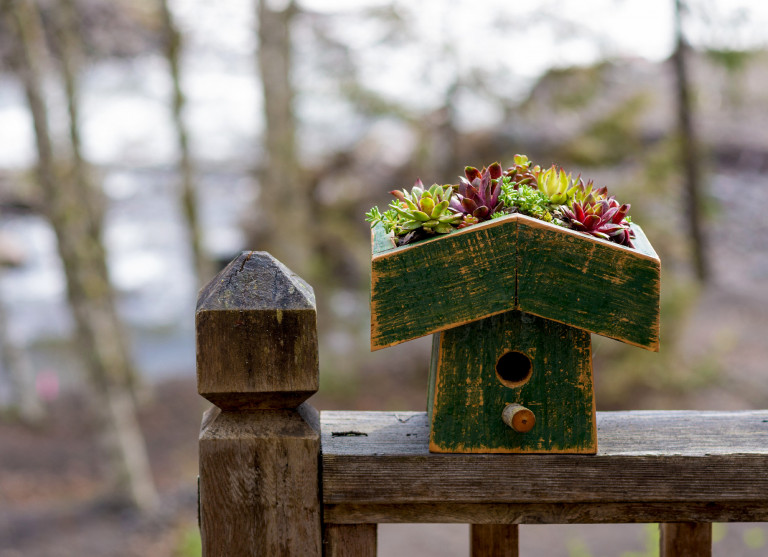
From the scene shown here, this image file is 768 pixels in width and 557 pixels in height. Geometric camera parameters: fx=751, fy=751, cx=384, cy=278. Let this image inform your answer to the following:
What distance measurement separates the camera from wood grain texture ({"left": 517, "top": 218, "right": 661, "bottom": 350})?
1.27 meters

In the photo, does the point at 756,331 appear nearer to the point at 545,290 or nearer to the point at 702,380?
the point at 702,380

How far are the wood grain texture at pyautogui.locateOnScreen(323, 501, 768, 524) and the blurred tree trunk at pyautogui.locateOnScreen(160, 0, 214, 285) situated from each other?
7.46 m

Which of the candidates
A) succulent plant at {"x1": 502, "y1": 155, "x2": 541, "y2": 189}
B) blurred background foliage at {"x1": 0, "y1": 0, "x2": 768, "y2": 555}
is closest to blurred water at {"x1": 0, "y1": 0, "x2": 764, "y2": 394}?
blurred background foliage at {"x1": 0, "y1": 0, "x2": 768, "y2": 555}

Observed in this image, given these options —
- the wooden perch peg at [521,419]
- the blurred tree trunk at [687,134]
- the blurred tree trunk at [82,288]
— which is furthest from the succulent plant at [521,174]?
the blurred tree trunk at [687,134]

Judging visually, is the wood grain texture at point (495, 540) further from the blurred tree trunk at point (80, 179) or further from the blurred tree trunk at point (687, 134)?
the blurred tree trunk at point (687, 134)

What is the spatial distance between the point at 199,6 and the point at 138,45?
1052 centimetres

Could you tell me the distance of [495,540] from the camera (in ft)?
4.45

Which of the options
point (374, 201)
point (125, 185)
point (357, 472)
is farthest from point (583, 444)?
point (125, 185)

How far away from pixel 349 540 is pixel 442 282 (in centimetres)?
48

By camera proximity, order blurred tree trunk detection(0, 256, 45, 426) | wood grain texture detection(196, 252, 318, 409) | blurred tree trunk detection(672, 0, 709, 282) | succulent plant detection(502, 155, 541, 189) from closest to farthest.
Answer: wood grain texture detection(196, 252, 318, 409)
succulent plant detection(502, 155, 541, 189)
blurred tree trunk detection(0, 256, 45, 426)
blurred tree trunk detection(672, 0, 709, 282)

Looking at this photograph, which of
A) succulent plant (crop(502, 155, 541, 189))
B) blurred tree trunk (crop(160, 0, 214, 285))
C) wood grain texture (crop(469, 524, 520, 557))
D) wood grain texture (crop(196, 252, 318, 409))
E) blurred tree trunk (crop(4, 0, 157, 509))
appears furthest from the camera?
blurred tree trunk (crop(160, 0, 214, 285))

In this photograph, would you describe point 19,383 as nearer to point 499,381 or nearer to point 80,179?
point 80,179

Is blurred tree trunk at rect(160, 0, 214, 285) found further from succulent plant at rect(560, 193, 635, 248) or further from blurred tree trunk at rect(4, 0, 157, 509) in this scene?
succulent plant at rect(560, 193, 635, 248)

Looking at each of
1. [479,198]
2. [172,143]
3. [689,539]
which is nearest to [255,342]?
[479,198]
